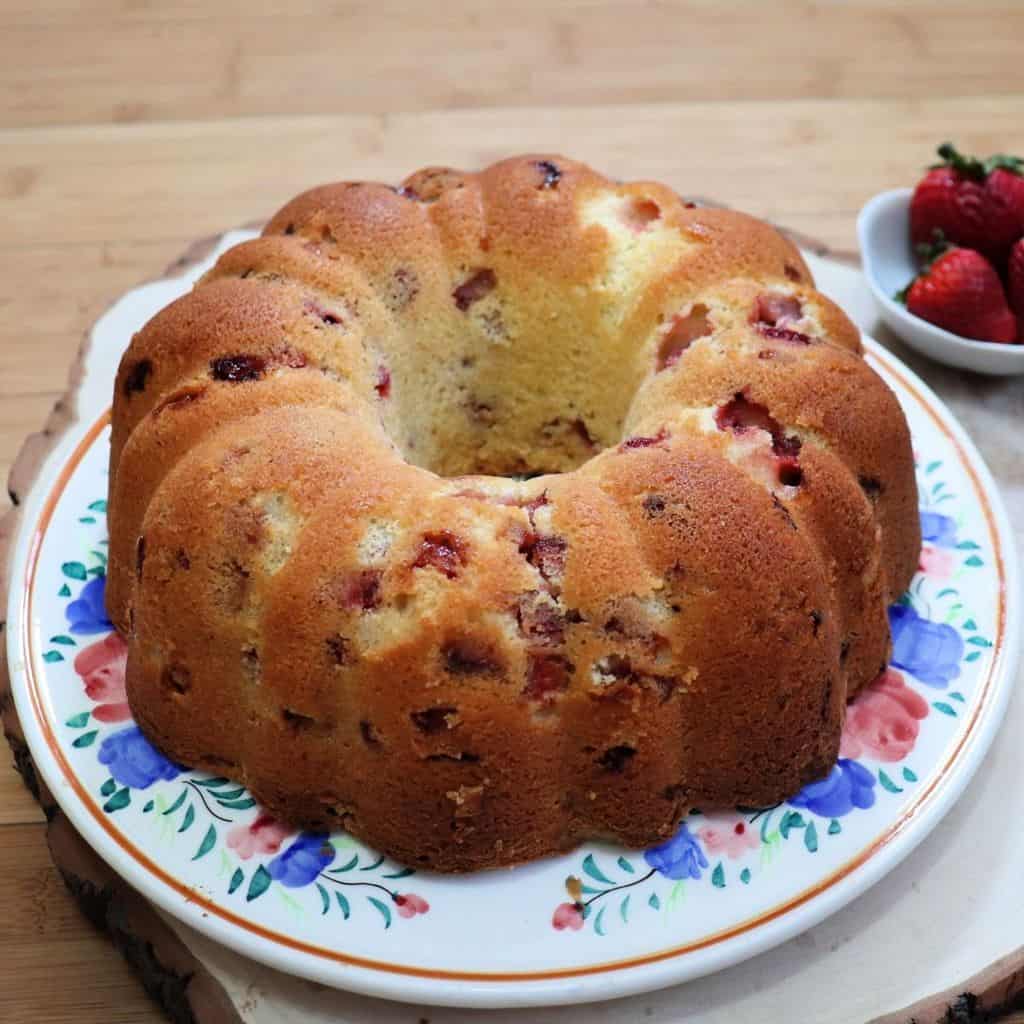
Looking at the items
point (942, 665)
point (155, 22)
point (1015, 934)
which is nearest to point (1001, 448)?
point (942, 665)

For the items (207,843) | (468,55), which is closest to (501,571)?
(207,843)

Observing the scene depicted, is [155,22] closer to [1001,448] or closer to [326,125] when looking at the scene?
[326,125]

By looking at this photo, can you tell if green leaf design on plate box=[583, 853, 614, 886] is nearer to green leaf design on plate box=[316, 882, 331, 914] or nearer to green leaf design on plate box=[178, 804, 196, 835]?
green leaf design on plate box=[316, 882, 331, 914]

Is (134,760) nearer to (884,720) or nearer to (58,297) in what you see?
(884,720)

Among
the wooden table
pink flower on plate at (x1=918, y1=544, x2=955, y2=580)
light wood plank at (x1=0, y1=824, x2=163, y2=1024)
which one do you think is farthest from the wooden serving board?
the wooden table

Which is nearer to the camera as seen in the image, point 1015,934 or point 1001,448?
point 1015,934

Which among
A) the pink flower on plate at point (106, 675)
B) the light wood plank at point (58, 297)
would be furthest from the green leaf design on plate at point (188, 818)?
the light wood plank at point (58, 297)
